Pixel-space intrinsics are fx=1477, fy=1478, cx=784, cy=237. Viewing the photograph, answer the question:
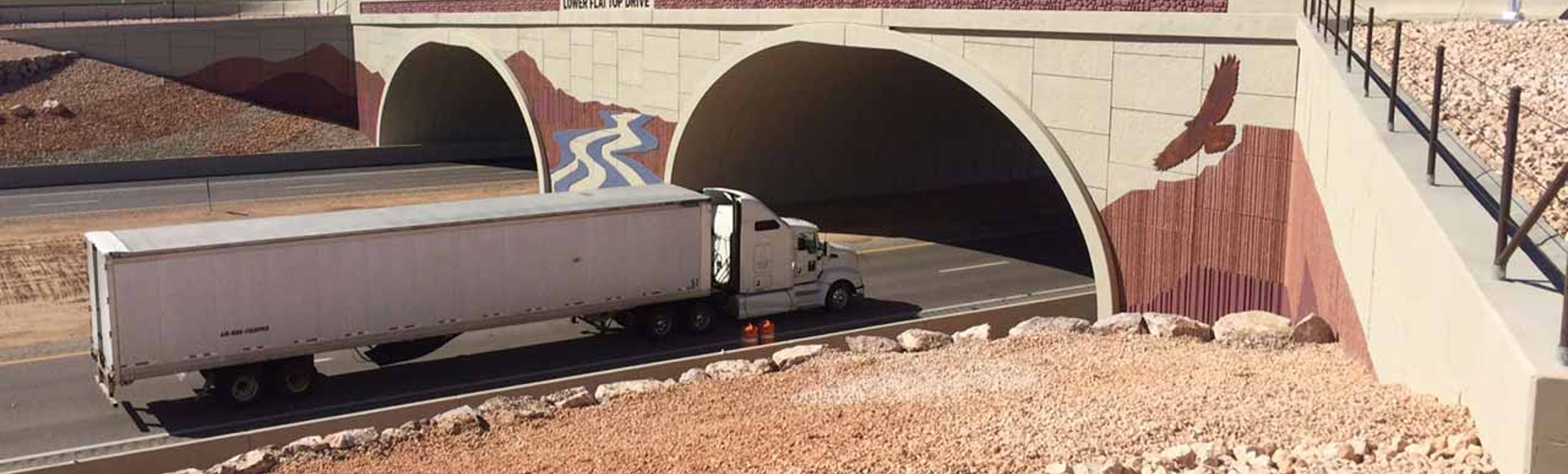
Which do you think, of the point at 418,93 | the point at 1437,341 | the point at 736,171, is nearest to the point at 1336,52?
the point at 1437,341

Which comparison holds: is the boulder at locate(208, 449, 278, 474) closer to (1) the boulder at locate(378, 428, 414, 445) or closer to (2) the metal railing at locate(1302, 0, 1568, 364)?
(1) the boulder at locate(378, 428, 414, 445)

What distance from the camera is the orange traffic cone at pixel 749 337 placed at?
86.3 feet

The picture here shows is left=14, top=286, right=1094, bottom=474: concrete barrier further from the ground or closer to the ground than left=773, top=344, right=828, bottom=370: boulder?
closer to the ground

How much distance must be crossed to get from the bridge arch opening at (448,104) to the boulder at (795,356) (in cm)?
3602

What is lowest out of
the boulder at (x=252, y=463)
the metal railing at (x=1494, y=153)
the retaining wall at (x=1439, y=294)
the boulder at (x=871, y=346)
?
the boulder at (x=252, y=463)

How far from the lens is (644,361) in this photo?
81.5 feet

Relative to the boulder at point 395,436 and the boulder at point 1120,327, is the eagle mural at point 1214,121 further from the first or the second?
the boulder at point 395,436

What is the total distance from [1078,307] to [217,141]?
37.6 m

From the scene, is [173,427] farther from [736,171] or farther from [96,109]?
[96,109]

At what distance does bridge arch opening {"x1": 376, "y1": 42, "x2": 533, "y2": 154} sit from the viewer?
54.0 meters

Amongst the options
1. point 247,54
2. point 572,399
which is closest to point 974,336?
point 572,399

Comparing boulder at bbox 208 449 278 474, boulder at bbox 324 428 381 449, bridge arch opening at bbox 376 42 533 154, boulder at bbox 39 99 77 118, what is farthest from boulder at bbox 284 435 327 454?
boulder at bbox 39 99 77 118

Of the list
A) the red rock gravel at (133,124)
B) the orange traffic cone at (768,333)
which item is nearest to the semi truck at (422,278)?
the orange traffic cone at (768,333)

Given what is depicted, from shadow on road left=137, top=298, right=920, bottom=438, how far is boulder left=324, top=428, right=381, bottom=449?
5757 millimetres
